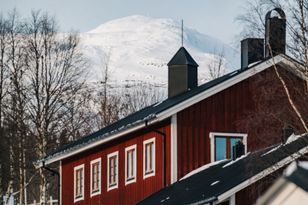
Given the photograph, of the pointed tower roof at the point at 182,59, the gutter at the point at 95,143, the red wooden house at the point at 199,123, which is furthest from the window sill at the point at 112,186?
the pointed tower roof at the point at 182,59

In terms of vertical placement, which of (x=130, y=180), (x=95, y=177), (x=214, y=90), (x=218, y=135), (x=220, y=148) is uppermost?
(x=214, y=90)

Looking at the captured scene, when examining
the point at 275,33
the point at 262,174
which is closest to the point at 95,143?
the point at 275,33

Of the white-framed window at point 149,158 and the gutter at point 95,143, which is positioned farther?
the white-framed window at point 149,158

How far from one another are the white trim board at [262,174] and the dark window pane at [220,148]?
6.51 meters

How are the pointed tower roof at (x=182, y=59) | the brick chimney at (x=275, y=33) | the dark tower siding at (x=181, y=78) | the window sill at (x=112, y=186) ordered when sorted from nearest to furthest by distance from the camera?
1. the brick chimney at (x=275, y=33)
2. the pointed tower roof at (x=182, y=59)
3. the dark tower siding at (x=181, y=78)
4. the window sill at (x=112, y=186)

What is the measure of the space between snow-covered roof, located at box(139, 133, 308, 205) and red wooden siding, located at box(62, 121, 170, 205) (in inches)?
96.6

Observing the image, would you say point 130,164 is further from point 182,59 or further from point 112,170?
point 182,59

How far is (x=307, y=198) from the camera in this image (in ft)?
12.0

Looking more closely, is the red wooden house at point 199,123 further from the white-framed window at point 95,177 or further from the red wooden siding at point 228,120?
the white-framed window at point 95,177

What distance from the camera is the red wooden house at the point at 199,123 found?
2409 cm

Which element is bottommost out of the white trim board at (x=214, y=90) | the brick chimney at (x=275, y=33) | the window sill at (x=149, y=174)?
the window sill at (x=149, y=174)

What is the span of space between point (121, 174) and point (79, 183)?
443 centimetres

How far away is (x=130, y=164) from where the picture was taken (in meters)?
27.8

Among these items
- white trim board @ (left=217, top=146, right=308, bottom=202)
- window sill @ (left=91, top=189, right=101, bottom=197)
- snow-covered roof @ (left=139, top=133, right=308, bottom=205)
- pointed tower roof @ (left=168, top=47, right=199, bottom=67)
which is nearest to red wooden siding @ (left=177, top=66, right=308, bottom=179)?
snow-covered roof @ (left=139, top=133, right=308, bottom=205)
